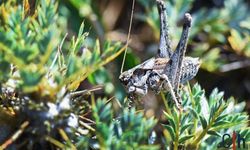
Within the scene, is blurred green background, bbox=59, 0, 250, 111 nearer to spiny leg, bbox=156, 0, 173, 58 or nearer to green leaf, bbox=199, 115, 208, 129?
spiny leg, bbox=156, 0, 173, 58

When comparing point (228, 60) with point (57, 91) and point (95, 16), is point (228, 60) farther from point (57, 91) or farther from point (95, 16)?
point (57, 91)

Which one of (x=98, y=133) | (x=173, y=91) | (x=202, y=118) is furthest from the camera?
(x=173, y=91)

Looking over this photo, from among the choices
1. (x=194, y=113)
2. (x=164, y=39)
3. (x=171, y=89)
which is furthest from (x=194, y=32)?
(x=194, y=113)

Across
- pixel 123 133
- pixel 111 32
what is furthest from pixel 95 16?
pixel 123 133

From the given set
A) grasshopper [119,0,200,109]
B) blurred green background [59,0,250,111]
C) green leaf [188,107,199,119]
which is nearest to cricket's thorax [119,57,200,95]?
grasshopper [119,0,200,109]

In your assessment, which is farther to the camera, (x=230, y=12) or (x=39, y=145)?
(x=230, y=12)

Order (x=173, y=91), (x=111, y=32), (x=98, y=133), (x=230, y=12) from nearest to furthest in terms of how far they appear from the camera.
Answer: (x=98, y=133), (x=173, y=91), (x=230, y=12), (x=111, y=32)

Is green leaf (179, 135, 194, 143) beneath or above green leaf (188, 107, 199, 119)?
beneath
